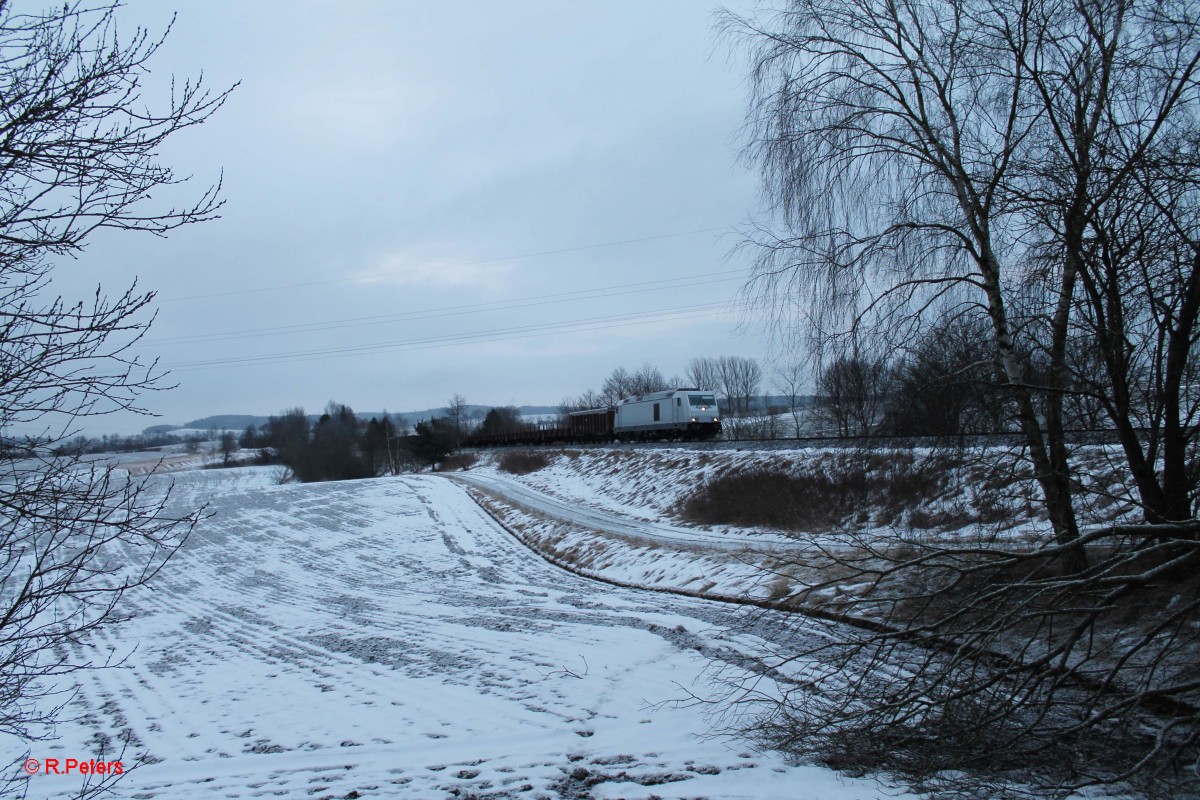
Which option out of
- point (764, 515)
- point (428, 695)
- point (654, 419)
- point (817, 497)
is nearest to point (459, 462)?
point (654, 419)

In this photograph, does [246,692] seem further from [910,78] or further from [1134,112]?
[1134,112]

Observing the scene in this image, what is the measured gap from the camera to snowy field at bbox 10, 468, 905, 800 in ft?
19.8

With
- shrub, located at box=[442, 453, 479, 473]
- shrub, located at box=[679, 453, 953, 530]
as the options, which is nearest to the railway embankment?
shrub, located at box=[679, 453, 953, 530]

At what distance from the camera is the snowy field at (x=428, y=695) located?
237 inches

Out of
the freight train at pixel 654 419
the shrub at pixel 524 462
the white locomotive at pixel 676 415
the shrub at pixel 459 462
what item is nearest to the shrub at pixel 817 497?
the white locomotive at pixel 676 415

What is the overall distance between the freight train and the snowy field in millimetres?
22407

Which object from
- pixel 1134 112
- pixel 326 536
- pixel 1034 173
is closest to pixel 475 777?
pixel 1034 173

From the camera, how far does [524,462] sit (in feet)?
151

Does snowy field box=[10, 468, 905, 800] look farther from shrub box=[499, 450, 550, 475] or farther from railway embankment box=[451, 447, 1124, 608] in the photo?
shrub box=[499, 450, 550, 475]

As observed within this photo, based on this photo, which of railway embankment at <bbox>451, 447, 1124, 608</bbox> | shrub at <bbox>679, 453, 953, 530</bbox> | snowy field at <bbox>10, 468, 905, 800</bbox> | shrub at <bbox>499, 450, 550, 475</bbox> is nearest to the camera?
snowy field at <bbox>10, 468, 905, 800</bbox>

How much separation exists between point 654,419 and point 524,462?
9.05m

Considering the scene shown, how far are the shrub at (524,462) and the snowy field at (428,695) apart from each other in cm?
2497

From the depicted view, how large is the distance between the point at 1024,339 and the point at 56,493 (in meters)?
9.60

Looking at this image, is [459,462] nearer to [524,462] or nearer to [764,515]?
[524,462]
